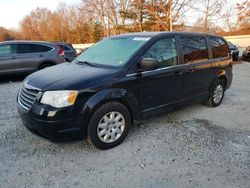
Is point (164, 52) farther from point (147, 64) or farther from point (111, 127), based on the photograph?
point (111, 127)

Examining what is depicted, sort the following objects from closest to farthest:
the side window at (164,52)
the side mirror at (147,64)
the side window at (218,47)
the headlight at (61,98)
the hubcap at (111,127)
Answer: the headlight at (61,98) → the hubcap at (111,127) → the side mirror at (147,64) → the side window at (164,52) → the side window at (218,47)

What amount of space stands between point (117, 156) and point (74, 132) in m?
0.68

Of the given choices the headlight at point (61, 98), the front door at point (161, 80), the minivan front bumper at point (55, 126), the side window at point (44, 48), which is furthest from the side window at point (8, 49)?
the front door at point (161, 80)

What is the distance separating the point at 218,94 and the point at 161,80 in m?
2.12

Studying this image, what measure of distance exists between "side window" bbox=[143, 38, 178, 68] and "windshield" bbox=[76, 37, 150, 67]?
0.20 meters

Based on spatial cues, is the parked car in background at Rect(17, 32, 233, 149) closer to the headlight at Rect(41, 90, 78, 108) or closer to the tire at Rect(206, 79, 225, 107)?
the headlight at Rect(41, 90, 78, 108)

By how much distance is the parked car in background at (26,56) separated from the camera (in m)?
7.66

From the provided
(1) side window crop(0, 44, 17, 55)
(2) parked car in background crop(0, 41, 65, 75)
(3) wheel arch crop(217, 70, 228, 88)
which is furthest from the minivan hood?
(1) side window crop(0, 44, 17, 55)

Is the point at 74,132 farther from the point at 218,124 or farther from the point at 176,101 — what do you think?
the point at 218,124

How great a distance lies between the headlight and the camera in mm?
2770

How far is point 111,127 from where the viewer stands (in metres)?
3.17

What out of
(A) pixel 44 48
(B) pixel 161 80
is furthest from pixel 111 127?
(A) pixel 44 48

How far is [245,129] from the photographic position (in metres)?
3.89

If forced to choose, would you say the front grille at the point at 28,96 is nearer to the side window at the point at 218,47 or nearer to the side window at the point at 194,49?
the side window at the point at 194,49
